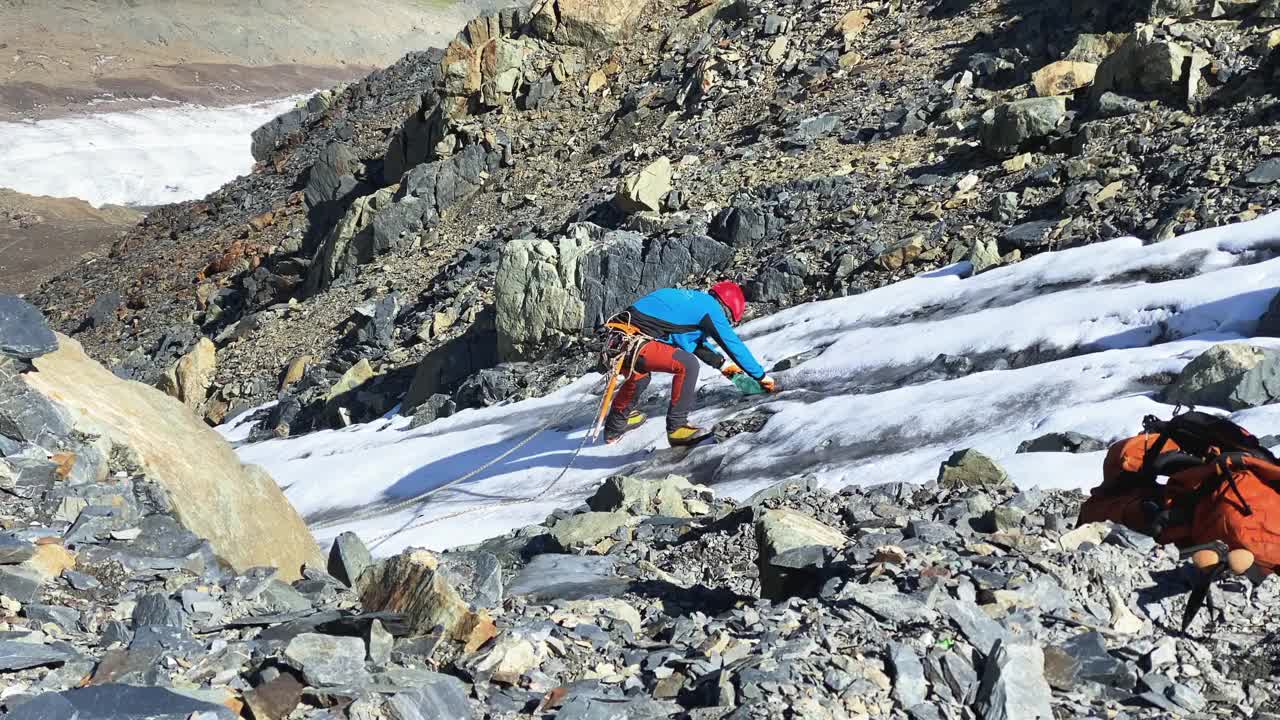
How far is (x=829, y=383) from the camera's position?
11.4 meters

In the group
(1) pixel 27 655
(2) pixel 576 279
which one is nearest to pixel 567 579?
(1) pixel 27 655

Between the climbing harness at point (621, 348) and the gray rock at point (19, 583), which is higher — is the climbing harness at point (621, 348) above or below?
below

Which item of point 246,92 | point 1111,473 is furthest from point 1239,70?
point 246,92

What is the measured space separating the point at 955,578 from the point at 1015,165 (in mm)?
12116

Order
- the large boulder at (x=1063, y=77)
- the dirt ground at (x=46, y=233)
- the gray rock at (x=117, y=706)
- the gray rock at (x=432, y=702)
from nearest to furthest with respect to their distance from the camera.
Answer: the gray rock at (x=117, y=706) < the gray rock at (x=432, y=702) < the large boulder at (x=1063, y=77) < the dirt ground at (x=46, y=233)

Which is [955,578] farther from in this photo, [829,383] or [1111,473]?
[829,383]

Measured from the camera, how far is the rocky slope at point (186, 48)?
65.8 meters

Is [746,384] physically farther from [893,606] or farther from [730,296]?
[893,606]

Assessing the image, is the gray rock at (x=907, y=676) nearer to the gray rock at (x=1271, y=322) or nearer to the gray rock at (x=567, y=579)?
the gray rock at (x=567, y=579)

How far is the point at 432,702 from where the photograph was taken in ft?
12.7

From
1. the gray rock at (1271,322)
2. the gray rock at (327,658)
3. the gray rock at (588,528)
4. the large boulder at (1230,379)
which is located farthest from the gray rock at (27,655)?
the gray rock at (1271,322)

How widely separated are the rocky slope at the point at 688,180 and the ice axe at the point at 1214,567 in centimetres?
794

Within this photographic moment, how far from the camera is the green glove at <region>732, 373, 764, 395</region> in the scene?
1086 centimetres

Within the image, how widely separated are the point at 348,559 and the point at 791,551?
282 centimetres
